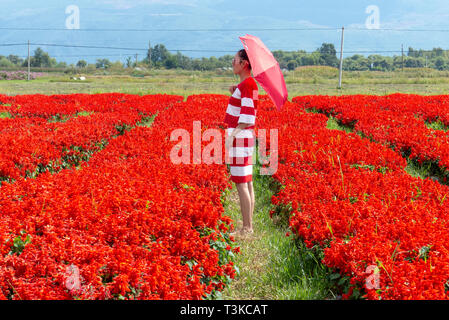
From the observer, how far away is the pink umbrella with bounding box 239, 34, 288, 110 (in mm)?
4449

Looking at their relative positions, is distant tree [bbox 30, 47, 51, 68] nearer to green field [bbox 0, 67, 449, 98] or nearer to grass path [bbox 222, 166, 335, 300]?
green field [bbox 0, 67, 449, 98]

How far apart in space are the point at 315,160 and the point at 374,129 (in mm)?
4434

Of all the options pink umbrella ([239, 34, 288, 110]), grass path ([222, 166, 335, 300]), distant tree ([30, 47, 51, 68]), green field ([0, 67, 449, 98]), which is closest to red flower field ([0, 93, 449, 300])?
grass path ([222, 166, 335, 300])

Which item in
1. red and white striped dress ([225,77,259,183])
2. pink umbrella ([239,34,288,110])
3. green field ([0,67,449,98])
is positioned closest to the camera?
pink umbrella ([239,34,288,110])

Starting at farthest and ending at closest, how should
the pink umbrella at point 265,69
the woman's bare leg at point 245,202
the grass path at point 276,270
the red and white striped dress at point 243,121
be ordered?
the woman's bare leg at point 245,202
the red and white striped dress at point 243,121
the pink umbrella at point 265,69
the grass path at point 276,270

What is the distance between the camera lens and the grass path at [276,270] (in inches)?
149

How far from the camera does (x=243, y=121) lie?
462 centimetres

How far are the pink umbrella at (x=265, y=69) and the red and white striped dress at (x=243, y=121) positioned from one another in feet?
0.59

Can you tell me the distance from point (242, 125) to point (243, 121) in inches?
1.9

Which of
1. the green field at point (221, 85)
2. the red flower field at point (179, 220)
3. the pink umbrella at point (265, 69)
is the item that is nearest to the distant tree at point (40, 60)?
the green field at point (221, 85)

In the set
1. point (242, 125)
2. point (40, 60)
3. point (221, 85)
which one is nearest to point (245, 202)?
point (242, 125)

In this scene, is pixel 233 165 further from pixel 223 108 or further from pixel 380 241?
pixel 223 108

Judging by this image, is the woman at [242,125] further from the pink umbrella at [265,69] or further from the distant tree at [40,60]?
the distant tree at [40,60]

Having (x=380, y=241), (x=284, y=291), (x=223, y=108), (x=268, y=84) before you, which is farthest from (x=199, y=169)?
(x=223, y=108)
